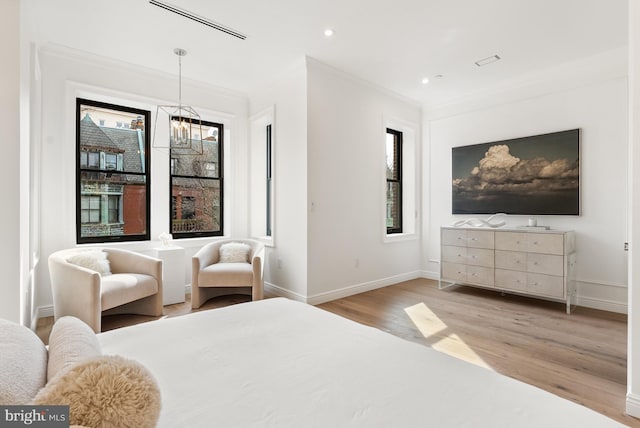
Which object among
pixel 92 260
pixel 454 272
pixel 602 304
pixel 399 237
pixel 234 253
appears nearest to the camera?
pixel 92 260

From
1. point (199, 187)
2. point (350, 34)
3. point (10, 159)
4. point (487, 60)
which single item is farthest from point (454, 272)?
point (10, 159)

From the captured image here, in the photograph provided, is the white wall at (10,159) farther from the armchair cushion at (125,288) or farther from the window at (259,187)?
the window at (259,187)

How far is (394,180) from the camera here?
18.1ft

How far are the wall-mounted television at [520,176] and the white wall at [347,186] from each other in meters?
1.20

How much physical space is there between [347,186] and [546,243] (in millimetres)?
2433

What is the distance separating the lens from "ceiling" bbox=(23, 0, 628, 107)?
286cm

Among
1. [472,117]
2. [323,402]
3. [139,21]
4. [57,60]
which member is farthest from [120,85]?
[472,117]

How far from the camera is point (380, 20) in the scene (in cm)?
306

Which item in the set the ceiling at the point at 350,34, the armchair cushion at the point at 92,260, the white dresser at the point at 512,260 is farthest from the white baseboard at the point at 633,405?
the armchair cushion at the point at 92,260

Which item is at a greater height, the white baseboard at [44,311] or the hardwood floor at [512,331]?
the white baseboard at [44,311]

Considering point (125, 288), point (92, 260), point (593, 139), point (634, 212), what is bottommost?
point (125, 288)

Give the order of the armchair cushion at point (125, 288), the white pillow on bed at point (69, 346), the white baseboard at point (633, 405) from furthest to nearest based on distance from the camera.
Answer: the armchair cushion at point (125, 288) < the white baseboard at point (633, 405) < the white pillow on bed at point (69, 346)

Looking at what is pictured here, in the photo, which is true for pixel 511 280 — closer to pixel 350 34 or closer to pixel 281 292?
pixel 281 292

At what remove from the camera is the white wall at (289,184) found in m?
3.98
